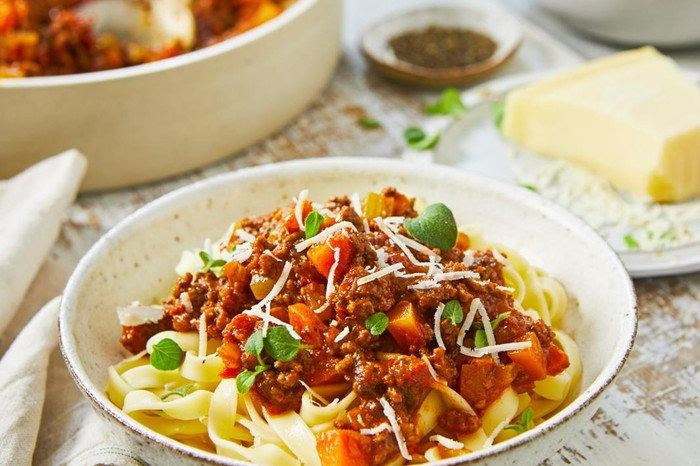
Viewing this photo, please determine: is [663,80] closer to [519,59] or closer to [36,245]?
[519,59]

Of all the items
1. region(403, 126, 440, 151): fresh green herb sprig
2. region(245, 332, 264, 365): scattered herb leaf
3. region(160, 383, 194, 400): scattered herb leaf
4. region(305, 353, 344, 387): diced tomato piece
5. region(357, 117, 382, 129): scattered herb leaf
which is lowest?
region(357, 117, 382, 129): scattered herb leaf

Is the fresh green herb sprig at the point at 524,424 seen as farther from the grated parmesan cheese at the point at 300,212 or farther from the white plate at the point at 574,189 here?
the white plate at the point at 574,189

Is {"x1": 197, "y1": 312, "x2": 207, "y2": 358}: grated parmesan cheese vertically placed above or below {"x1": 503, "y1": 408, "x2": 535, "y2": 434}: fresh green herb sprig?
above

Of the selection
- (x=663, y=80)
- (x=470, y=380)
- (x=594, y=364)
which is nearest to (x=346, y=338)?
(x=470, y=380)

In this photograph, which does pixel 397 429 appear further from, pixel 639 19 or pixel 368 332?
pixel 639 19

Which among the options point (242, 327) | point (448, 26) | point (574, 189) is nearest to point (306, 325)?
point (242, 327)

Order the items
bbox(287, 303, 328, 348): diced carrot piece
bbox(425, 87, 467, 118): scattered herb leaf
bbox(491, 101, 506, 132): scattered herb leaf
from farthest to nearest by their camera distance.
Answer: bbox(425, 87, 467, 118): scattered herb leaf
bbox(491, 101, 506, 132): scattered herb leaf
bbox(287, 303, 328, 348): diced carrot piece

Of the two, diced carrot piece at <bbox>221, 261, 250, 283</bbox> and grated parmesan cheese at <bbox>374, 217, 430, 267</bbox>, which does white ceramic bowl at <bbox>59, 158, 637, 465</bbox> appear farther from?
grated parmesan cheese at <bbox>374, 217, 430, 267</bbox>

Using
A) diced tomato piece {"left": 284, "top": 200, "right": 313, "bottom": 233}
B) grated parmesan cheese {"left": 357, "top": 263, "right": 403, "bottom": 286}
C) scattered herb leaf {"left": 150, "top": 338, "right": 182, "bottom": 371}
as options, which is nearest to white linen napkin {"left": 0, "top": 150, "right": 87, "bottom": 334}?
scattered herb leaf {"left": 150, "top": 338, "right": 182, "bottom": 371}
